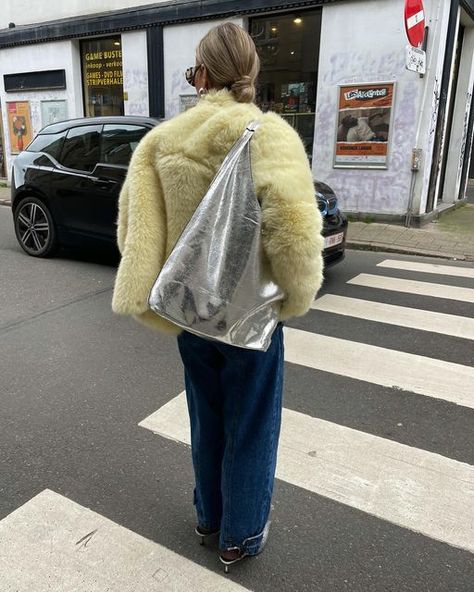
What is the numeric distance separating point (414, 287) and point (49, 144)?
16.5 ft

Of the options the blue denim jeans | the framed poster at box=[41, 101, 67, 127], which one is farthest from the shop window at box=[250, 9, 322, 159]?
the blue denim jeans

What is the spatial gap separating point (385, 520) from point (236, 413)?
984 millimetres

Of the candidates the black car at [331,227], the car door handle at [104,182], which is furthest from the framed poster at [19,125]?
the black car at [331,227]

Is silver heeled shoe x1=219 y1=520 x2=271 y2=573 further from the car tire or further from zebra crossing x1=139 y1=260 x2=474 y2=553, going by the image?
the car tire

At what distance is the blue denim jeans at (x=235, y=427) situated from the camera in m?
1.88

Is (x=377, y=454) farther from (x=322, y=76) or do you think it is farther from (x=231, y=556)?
(x=322, y=76)

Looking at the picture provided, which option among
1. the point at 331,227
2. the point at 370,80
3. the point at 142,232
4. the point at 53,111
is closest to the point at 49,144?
the point at 331,227

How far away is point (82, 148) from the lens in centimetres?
677

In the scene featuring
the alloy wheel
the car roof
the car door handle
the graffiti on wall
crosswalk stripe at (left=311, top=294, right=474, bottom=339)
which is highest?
the graffiti on wall

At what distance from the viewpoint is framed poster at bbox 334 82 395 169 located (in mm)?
9516

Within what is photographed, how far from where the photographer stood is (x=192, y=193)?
1733 millimetres

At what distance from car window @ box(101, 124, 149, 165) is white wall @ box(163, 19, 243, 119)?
5.54m

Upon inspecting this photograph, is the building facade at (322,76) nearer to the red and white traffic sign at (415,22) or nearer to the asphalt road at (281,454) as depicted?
the red and white traffic sign at (415,22)

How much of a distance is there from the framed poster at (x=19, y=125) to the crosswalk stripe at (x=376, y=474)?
1414 centimetres
